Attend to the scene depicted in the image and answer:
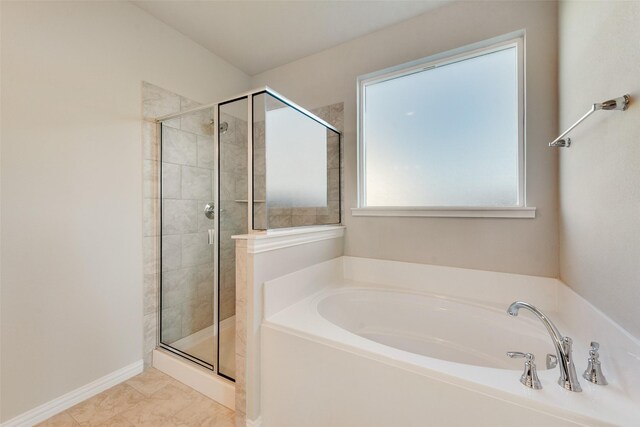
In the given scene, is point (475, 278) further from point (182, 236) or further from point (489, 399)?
point (182, 236)

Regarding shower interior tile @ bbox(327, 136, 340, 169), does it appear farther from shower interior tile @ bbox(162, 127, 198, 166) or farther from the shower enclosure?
shower interior tile @ bbox(162, 127, 198, 166)

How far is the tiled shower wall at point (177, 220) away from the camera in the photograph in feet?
6.40

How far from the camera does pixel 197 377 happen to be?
1.72 m

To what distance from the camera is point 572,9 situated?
1.34 m

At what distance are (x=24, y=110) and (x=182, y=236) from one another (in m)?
1.11

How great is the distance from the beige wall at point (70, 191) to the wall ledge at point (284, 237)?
1.00 meters

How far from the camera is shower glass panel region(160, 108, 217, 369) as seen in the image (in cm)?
200

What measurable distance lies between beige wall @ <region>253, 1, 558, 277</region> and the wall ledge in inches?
13.8

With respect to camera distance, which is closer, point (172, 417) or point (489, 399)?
point (489, 399)

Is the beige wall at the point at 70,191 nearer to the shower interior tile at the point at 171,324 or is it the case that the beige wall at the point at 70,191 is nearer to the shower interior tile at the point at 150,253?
the shower interior tile at the point at 150,253

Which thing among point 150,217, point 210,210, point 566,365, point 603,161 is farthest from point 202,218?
point 603,161

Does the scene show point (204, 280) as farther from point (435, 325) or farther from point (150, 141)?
point (435, 325)

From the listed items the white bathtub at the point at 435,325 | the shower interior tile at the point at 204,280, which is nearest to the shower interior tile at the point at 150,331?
the shower interior tile at the point at 204,280

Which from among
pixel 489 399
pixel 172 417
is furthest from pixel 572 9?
pixel 172 417
